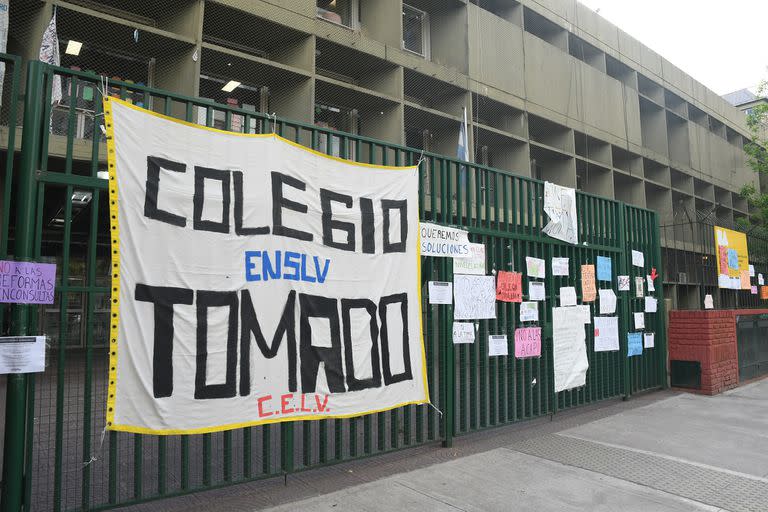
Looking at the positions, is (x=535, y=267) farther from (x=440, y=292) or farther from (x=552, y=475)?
(x=552, y=475)

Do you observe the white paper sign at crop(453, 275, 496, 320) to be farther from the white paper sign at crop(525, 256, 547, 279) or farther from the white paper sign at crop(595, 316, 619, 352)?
the white paper sign at crop(595, 316, 619, 352)

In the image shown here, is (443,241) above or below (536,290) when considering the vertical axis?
above

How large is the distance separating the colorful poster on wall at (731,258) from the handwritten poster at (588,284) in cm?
426

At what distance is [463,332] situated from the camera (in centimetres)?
573

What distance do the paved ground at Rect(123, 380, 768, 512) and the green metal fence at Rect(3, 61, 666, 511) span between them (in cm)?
17

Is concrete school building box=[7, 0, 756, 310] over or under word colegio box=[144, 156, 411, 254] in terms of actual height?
over

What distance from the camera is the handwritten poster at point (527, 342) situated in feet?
21.2

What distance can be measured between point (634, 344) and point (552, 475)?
4640 mm

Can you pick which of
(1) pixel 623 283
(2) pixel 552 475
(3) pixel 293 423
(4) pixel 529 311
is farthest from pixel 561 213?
(3) pixel 293 423

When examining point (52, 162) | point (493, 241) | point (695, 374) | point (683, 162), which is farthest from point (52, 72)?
point (683, 162)

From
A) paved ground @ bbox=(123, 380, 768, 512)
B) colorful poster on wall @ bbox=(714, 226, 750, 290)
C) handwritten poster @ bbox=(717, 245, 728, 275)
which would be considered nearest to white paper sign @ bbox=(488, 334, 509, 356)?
paved ground @ bbox=(123, 380, 768, 512)

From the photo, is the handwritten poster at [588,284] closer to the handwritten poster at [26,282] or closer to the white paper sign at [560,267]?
the white paper sign at [560,267]

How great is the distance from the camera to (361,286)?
486cm

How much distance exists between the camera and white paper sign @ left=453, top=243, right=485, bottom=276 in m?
5.79
